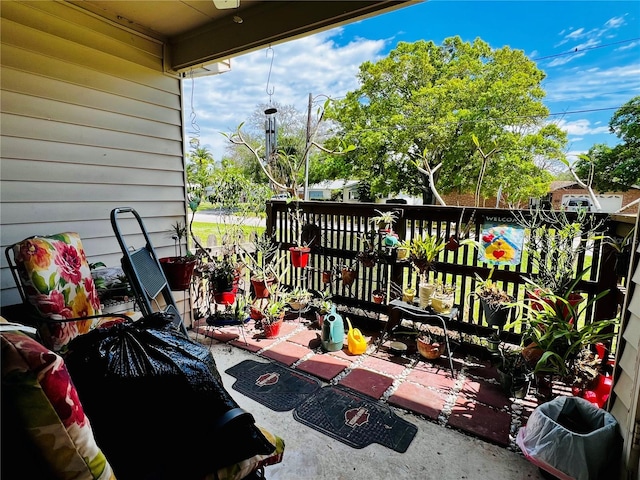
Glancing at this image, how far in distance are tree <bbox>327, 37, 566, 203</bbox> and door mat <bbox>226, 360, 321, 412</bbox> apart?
11216 millimetres

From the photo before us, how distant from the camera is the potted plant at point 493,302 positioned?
93.7 inches

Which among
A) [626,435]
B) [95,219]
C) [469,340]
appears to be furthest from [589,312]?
[95,219]

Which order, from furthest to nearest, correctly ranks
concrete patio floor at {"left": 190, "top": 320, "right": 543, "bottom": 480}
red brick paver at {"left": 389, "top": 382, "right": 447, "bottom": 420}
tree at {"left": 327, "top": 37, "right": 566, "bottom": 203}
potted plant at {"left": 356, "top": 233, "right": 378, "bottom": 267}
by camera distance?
tree at {"left": 327, "top": 37, "right": 566, "bottom": 203} < potted plant at {"left": 356, "top": 233, "right": 378, "bottom": 267} < red brick paver at {"left": 389, "top": 382, "right": 447, "bottom": 420} < concrete patio floor at {"left": 190, "top": 320, "right": 543, "bottom": 480}

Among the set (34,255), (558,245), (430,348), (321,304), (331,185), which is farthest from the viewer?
(331,185)

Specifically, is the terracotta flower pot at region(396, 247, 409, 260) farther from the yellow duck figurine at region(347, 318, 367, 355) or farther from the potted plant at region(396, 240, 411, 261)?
the yellow duck figurine at region(347, 318, 367, 355)

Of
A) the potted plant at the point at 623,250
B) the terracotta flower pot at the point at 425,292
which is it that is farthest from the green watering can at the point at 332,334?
the potted plant at the point at 623,250

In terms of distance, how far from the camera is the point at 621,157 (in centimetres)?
1048

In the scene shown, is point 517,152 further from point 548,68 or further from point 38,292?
point 38,292

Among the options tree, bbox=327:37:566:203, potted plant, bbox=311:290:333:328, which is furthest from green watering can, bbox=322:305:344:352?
tree, bbox=327:37:566:203

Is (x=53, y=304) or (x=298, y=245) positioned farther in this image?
(x=298, y=245)

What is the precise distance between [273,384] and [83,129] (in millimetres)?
2212

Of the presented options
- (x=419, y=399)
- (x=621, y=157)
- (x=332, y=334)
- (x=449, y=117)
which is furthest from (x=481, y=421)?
(x=449, y=117)

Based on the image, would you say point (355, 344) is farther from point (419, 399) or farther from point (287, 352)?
point (419, 399)

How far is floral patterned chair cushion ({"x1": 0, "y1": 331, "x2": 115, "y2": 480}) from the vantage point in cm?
64
